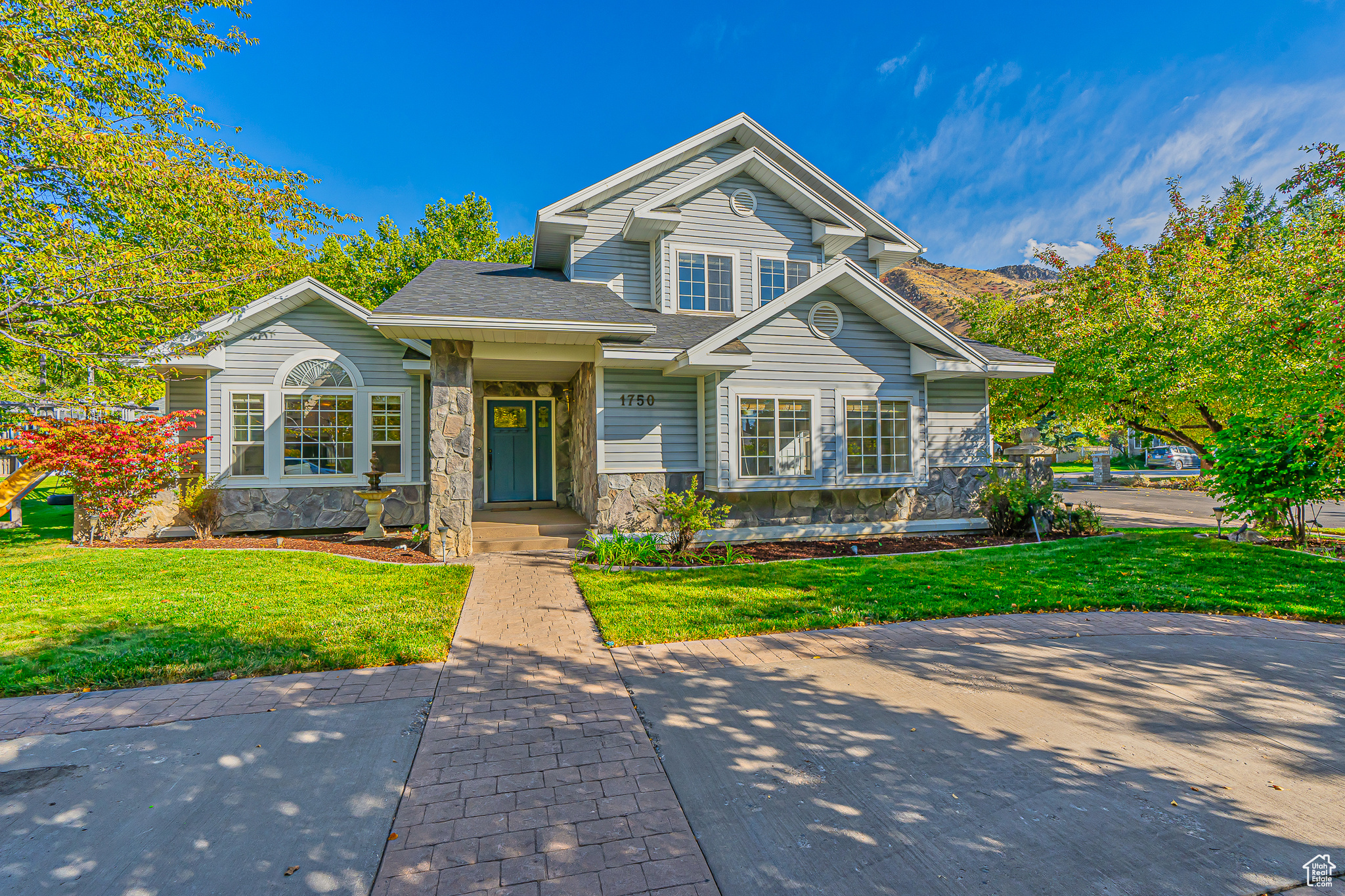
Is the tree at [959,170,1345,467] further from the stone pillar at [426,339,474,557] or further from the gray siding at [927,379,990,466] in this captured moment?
the stone pillar at [426,339,474,557]

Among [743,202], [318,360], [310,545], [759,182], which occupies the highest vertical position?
[759,182]

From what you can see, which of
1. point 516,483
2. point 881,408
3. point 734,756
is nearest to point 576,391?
point 516,483

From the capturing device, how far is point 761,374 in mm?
9555

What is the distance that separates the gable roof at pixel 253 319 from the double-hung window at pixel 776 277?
6787 mm

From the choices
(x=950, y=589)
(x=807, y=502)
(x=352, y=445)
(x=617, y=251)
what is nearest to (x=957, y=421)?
(x=807, y=502)

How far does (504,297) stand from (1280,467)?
1232 cm

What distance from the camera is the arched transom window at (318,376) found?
35.7 feet

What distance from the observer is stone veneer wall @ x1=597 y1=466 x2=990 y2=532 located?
380 inches

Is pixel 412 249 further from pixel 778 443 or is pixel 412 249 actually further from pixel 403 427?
pixel 778 443

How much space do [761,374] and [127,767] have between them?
853 cm

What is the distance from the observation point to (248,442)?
10.6 metres

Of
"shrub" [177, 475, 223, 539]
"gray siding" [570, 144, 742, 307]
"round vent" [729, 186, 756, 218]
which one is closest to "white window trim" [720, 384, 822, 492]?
"gray siding" [570, 144, 742, 307]

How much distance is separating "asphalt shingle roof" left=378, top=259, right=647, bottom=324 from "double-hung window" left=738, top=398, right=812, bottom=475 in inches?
99.3

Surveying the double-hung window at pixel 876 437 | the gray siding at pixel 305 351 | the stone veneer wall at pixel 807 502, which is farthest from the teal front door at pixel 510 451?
the double-hung window at pixel 876 437
